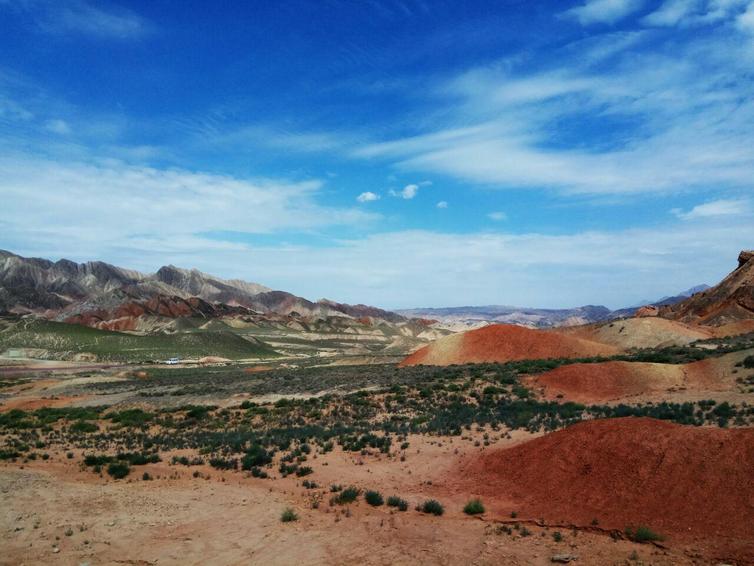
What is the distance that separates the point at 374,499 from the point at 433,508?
5.62ft

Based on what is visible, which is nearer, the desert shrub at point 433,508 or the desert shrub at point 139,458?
the desert shrub at point 433,508

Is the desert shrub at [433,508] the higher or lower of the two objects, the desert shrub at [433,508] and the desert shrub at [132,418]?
the higher

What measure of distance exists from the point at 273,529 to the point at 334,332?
532ft

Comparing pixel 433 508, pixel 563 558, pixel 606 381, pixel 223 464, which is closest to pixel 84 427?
pixel 223 464

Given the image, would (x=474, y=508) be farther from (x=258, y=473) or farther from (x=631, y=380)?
(x=631, y=380)

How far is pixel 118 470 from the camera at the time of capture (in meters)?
17.2

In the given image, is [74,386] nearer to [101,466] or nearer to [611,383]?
[101,466]

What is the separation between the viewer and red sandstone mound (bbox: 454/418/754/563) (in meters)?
10.4

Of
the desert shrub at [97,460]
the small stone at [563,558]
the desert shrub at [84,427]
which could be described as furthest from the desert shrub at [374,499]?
the desert shrub at [84,427]

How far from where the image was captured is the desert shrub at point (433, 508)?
13.0m

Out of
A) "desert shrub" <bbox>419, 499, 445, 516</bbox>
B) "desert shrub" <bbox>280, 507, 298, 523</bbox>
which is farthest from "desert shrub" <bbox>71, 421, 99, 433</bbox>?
"desert shrub" <bbox>419, 499, 445, 516</bbox>

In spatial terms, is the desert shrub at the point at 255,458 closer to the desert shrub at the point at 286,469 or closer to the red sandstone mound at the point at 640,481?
the desert shrub at the point at 286,469

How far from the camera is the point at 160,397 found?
41.1m

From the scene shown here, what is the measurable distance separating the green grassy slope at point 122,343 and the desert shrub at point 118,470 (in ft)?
275
